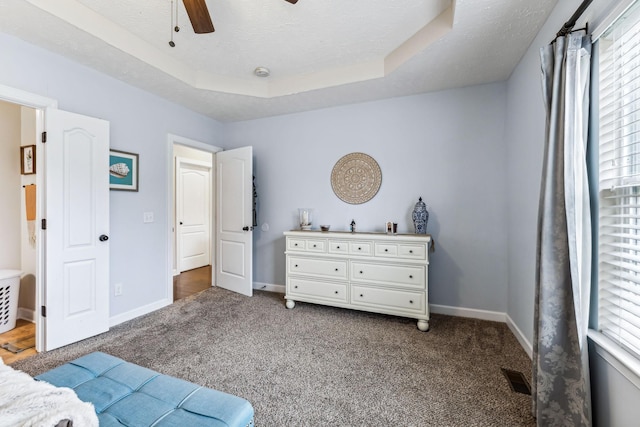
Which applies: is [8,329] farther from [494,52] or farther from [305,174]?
[494,52]

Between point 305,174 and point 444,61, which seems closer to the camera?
point 444,61

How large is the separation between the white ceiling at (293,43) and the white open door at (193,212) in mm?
2214

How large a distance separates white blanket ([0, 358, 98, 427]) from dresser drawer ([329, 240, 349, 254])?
2408mm

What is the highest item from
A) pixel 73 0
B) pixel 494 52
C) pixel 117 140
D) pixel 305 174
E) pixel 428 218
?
pixel 73 0

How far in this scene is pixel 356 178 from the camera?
11.2 feet

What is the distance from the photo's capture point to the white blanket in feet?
2.34

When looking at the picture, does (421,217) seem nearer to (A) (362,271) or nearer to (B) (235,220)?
(A) (362,271)

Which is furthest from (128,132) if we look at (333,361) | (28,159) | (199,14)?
(333,361)

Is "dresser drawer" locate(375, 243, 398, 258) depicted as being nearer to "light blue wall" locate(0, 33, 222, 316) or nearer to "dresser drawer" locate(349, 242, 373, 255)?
"dresser drawer" locate(349, 242, 373, 255)

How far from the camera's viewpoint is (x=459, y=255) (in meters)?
3.03

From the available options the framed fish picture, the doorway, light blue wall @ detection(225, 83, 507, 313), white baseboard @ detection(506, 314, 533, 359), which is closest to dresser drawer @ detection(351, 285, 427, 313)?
light blue wall @ detection(225, 83, 507, 313)

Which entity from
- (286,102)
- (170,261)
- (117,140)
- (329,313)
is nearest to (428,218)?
(329,313)

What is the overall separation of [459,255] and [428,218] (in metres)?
0.52

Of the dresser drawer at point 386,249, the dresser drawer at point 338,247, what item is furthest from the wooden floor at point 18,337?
the dresser drawer at point 386,249
